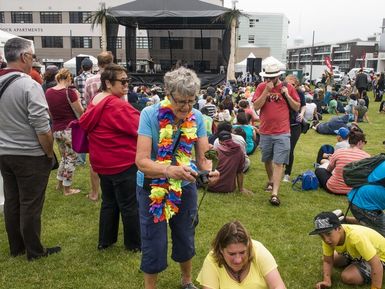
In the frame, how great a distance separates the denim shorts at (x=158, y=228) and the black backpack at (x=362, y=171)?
186 centimetres

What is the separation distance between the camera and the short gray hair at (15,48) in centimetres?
317

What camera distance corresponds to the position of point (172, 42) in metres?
26.8

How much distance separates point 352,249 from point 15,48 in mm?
3246

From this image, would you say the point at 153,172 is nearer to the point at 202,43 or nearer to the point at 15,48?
the point at 15,48

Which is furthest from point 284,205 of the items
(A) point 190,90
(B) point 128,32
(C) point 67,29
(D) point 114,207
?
(C) point 67,29

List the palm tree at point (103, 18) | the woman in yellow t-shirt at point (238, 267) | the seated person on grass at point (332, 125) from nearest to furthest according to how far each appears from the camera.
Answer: the woman in yellow t-shirt at point (238, 267), the seated person on grass at point (332, 125), the palm tree at point (103, 18)

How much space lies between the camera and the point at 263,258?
2.44 meters

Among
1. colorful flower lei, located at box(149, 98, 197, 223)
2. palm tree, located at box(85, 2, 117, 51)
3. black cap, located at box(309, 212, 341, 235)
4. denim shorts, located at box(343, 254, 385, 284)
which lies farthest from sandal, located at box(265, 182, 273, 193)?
palm tree, located at box(85, 2, 117, 51)

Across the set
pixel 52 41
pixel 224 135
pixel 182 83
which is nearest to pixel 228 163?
pixel 224 135

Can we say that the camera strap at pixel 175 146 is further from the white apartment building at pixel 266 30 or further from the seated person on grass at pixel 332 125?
Answer: the white apartment building at pixel 266 30

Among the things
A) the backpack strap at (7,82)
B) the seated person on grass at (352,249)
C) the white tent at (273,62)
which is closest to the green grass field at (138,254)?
the seated person on grass at (352,249)

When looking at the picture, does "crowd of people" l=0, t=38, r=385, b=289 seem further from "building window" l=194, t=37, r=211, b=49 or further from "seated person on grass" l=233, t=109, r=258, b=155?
"building window" l=194, t=37, r=211, b=49

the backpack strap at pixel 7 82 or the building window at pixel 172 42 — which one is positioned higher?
the building window at pixel 172 42

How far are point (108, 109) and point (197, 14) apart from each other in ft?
54.1
